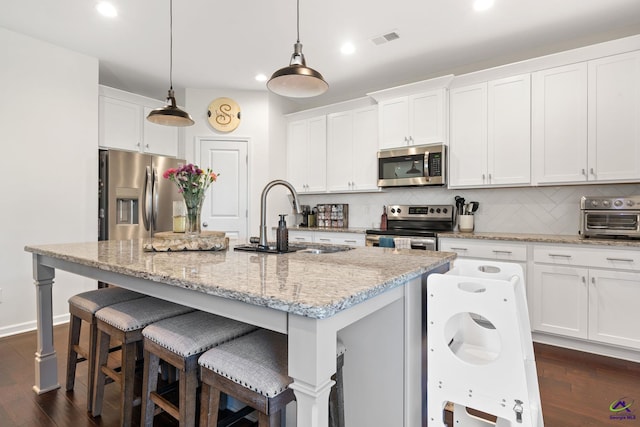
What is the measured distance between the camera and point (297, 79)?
1845 millimetres

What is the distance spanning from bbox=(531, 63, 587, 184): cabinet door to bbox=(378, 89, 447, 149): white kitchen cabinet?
0.83 meters

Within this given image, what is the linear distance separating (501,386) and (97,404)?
199 centimetres

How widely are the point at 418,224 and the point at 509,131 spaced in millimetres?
1298

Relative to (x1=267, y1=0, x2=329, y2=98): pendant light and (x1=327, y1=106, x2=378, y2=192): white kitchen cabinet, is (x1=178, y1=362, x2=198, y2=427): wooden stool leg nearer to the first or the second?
(x1=267, y1=0, x2=329, y2=98): pendant light

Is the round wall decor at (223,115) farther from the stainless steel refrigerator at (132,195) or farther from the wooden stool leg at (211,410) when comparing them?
the wooden stool leg at (211,410)

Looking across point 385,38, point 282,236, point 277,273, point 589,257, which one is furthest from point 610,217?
point 277,273

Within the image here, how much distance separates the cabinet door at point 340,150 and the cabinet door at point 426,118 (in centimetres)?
83

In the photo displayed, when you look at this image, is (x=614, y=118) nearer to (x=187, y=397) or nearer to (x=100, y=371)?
(x=187, y=397)

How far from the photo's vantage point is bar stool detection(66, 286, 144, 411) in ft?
6.07

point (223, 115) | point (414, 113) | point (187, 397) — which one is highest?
point (223, 115)

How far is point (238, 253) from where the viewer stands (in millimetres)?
1816

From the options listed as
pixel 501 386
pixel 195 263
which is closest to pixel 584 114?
pixel 501 386

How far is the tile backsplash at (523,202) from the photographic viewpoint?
10.2 feet

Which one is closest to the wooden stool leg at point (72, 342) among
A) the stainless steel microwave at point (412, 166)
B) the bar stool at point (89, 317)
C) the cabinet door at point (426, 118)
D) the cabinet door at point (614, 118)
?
the bar stool at point (89, 317)
